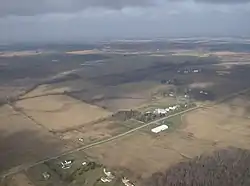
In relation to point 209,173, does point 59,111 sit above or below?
below

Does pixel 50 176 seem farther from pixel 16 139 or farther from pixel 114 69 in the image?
pixel 114 69

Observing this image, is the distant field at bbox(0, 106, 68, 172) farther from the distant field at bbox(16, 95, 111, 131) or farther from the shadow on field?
the distant field at bbox(16, 95, 111, 131)

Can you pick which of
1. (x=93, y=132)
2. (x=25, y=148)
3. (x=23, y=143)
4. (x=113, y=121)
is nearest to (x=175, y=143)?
(x=93, y=132)

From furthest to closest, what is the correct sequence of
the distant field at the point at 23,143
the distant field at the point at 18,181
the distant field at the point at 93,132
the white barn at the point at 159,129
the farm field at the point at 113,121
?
the white barn at the point at 159,129
the distant field at the point at 93,132
the distant field at the point at 23,143
the farm field at the point at 113,121
the distant field at the point at 18,181

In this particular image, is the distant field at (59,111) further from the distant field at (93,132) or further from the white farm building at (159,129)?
the white farm building at (159,129)

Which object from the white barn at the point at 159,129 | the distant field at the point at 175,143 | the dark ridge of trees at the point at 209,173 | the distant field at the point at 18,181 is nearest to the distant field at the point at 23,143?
the distant field at the point at 18,181

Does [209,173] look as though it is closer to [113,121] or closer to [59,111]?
[113,121]
